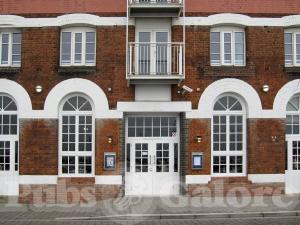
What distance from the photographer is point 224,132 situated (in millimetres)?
20172

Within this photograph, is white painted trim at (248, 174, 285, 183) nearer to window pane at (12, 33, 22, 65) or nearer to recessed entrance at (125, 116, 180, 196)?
recessed entrance at (125, 116, 180, 196)

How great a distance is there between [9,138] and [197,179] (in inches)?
276

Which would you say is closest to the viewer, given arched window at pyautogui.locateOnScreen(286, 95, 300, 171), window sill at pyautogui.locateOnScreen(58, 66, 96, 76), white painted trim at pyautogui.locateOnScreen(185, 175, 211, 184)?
white painted trim at pyautogui.locateOnScreen(185, 175, 211, 184)

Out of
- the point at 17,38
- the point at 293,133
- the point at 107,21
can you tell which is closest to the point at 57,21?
the point at 17,38

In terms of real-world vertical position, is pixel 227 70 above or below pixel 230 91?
above

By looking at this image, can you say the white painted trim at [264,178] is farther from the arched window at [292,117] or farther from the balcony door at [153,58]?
the balcony door at [153,58]

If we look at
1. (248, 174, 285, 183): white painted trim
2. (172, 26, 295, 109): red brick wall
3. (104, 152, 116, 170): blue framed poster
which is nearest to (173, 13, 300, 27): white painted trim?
(172, 26, 295, 109): red brick wall

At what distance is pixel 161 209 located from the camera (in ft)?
55.3

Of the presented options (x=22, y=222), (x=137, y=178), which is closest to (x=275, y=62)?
(x=137, y=178)

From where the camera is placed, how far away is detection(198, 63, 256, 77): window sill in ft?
65.4

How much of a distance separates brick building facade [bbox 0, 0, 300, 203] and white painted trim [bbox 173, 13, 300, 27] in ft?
0.12

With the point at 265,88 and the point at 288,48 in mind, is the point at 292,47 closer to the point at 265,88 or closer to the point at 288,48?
the point at 288,48

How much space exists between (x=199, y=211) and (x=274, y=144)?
504 centimetres

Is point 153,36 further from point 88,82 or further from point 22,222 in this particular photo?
point 22,222
